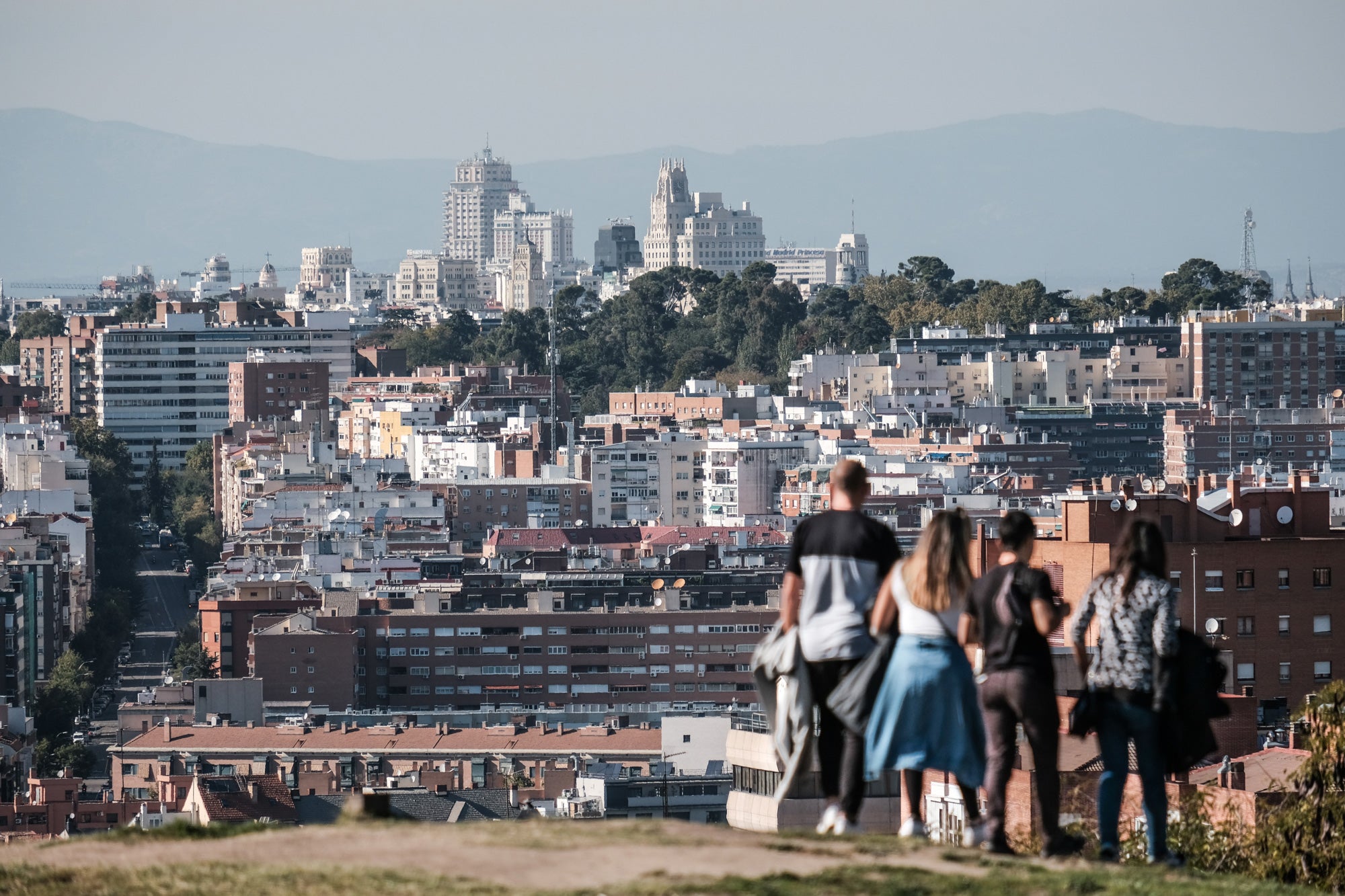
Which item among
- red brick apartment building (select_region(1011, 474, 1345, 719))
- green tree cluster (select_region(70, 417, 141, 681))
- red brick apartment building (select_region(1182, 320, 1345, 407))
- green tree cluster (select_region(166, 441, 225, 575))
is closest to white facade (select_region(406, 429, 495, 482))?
green tree cluster (select_region(166, 441, 225, 575))

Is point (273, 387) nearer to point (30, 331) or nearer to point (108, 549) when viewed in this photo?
point (30, 331)

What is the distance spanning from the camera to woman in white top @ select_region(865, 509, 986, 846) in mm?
9789

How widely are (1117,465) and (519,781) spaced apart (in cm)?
5403

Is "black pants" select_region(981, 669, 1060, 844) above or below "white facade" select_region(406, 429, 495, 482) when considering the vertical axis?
below

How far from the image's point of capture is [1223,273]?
12381cm

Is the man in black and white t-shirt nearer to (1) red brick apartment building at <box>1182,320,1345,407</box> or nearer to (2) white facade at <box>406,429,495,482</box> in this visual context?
(2) white facade at <box>406,429,495,482</box>

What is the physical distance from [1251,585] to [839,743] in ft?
78.6

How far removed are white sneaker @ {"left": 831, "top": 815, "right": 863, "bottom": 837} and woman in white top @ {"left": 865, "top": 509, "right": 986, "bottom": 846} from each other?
0.74 ft

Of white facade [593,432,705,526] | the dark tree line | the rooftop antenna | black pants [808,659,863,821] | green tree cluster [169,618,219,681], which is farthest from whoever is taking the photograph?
the dark tree line

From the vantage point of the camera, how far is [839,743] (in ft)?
33.2

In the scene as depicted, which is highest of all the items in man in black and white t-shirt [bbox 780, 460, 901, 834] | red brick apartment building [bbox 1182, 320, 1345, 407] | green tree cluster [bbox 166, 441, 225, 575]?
red brick apartment building [bbox 1182, 320, 1345, 407]

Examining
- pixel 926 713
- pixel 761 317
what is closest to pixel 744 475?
pixel 761 317

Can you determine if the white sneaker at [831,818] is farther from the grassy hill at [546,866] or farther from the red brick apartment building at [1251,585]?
the red brick apartment building at [1251,585]

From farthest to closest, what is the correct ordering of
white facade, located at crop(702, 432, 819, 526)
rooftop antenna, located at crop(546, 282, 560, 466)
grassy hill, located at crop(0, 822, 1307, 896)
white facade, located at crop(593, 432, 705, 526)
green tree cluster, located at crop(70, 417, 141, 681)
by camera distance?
rooftop antenna, located at crop(546, 282, 560, 466)
white facade, located at crop(593, 432, 705, 526)
white facade, located at crop(702, 432, 819, 526)
green tree cluster, located at crop(70, 417, 141, 681)
grassy hill, located at crop(0, 822, 1307, 896)
